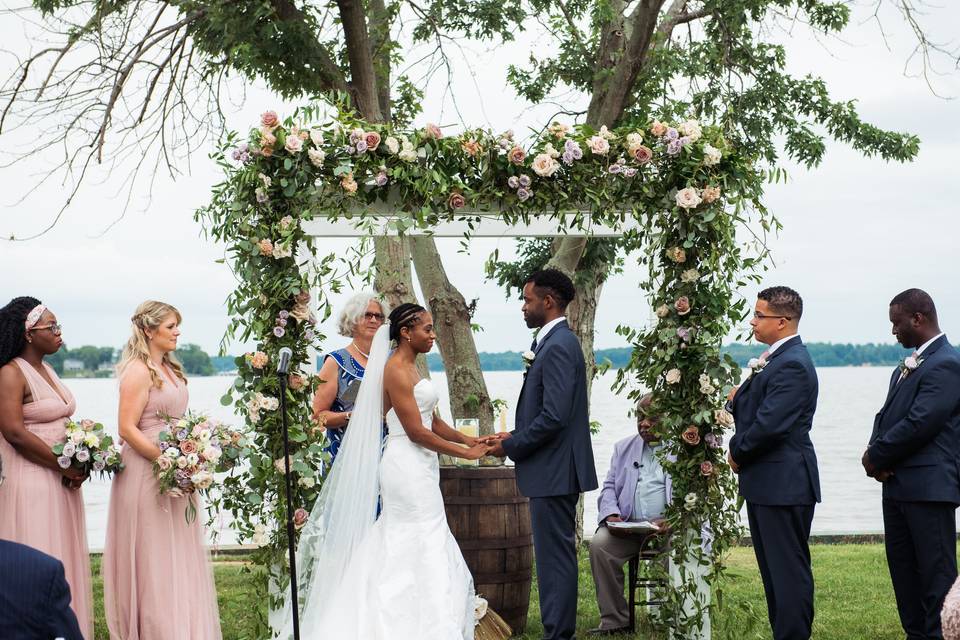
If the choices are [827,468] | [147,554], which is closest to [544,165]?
[147,554]

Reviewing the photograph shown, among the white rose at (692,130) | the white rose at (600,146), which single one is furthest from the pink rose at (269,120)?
the white rose at (692,130)

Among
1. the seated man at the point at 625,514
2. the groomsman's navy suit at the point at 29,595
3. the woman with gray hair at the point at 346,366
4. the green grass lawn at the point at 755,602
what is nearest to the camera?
the groomsman's navy suit at the point at 29,595

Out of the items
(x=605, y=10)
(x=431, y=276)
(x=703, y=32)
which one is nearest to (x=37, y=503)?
(x=431, y=276)

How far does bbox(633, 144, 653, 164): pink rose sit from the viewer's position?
19.6 feet

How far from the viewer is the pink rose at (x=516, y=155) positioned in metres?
5.91

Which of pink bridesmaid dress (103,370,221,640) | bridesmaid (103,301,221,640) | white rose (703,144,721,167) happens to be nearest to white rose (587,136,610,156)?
white rose (703,144,721,167)

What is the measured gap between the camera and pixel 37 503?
562 cm

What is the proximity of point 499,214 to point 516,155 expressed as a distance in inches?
14.5

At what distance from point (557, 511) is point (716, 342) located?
1.30 meters

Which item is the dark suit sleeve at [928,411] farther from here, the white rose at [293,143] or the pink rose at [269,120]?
the pink rose at [269,120]

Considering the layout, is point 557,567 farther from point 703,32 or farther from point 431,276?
point 703,32

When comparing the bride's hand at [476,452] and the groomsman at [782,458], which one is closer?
the groomsman at [782,458]

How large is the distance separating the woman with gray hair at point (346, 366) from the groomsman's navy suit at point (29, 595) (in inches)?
139

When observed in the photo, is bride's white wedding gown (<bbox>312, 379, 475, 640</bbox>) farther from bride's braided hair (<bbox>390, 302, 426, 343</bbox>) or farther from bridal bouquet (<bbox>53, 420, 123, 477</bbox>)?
bridal bouquet (<bbox>53, 420, 123, 477</bbox>)
